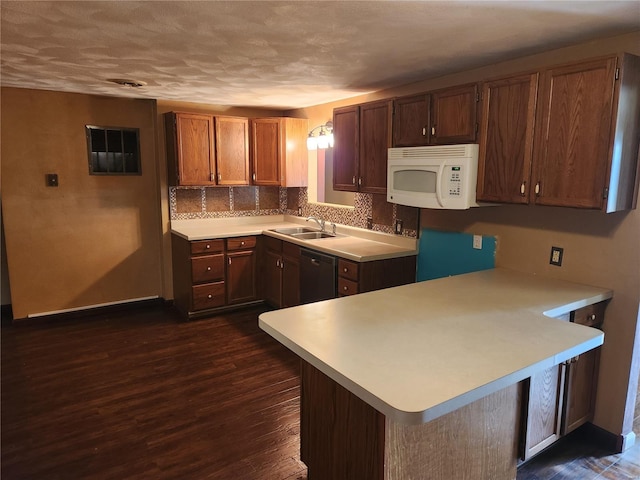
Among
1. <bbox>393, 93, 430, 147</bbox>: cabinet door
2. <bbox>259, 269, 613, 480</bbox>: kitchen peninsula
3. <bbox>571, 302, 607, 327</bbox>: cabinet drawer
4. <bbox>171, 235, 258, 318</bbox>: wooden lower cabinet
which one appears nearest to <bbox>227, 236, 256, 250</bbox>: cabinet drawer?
<bbox>171, 235, 258, 318</bbox>: wooden lower cabinet

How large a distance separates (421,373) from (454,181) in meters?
1.54

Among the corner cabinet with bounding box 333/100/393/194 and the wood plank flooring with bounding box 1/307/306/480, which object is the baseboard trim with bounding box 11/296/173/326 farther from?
the corner cabinet with bounding box 333/100/393/194

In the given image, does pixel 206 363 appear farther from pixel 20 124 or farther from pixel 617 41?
pixel 617 41

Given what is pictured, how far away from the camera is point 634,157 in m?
2.12

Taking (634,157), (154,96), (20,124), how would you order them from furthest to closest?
1. (154,96)
2. (20,124)
3. (634,157)

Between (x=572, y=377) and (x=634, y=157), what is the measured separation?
3.86 ft

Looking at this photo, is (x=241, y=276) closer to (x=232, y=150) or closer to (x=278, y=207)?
(x=278, y=207)

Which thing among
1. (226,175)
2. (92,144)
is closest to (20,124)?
(92,144)

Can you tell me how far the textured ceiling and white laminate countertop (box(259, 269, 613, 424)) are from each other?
4.49 feet

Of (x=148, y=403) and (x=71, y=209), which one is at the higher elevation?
(x=71, y=209)

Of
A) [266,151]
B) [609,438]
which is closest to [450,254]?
[609,438]

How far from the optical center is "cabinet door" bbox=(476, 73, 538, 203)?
230cm

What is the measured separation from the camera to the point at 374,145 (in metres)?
3.40

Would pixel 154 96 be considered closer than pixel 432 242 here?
No
